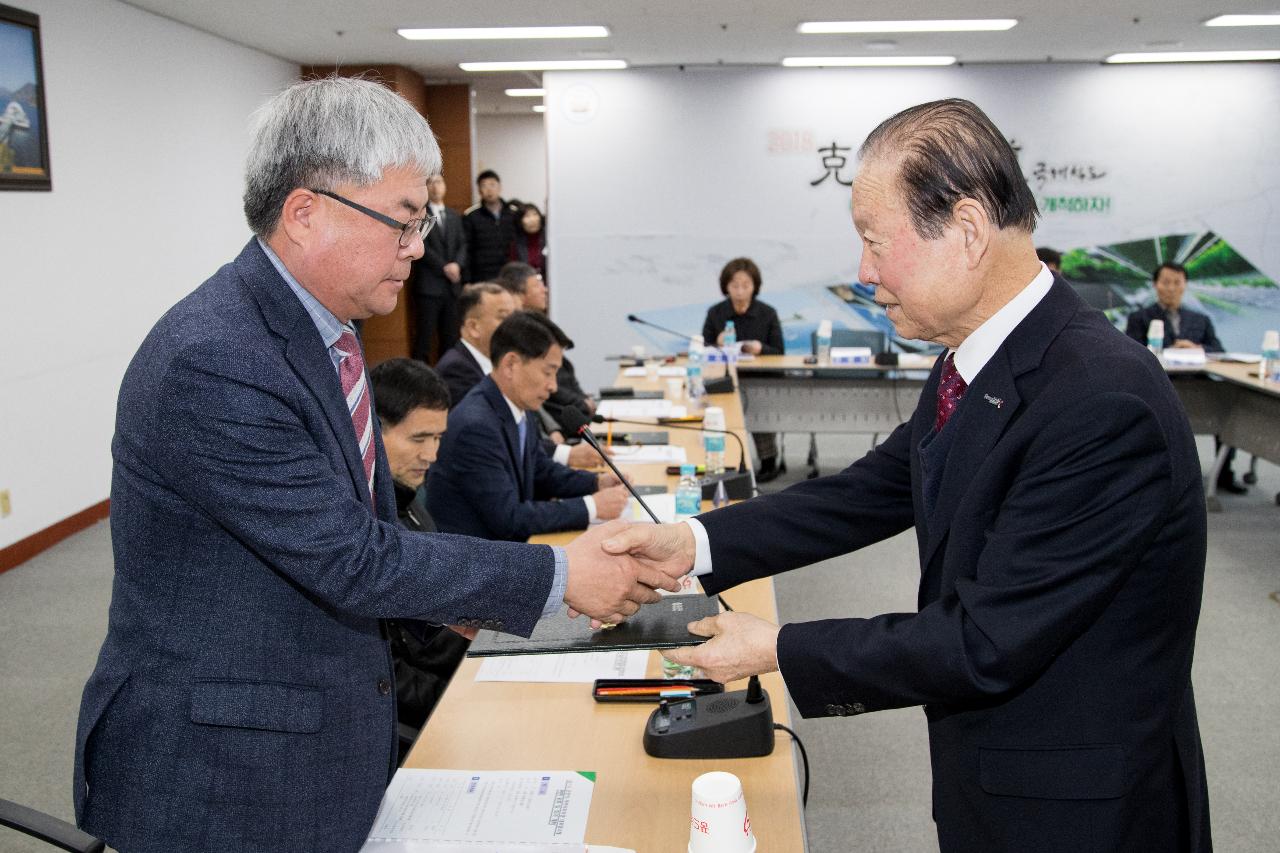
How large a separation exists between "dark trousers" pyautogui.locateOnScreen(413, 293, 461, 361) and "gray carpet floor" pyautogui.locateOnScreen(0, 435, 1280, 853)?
15.2ft

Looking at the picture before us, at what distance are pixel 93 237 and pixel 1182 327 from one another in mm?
6702

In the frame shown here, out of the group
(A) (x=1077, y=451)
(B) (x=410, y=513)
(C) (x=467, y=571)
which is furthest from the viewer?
(B) (x=410, y=513)

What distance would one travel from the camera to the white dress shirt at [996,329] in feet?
4.55

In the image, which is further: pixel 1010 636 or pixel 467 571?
pixel 467 571

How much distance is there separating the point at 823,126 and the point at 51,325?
636 cm

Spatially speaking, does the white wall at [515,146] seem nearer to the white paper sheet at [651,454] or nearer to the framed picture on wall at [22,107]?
the framed picture on wall at [22,107]

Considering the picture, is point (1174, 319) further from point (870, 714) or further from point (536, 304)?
point (870, 714)

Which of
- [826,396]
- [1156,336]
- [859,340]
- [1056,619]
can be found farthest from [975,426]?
[859,340]

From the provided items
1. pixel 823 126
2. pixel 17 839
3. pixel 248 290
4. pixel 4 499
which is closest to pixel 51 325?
pixel 4 499

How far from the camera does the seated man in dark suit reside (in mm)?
3258

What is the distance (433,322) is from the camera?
10.0m

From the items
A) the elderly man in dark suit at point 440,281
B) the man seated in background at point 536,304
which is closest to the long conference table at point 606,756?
the man seated in background at point 536,304

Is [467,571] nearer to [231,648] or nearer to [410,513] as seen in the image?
[231,648]

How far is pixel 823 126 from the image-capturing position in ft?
30.2
